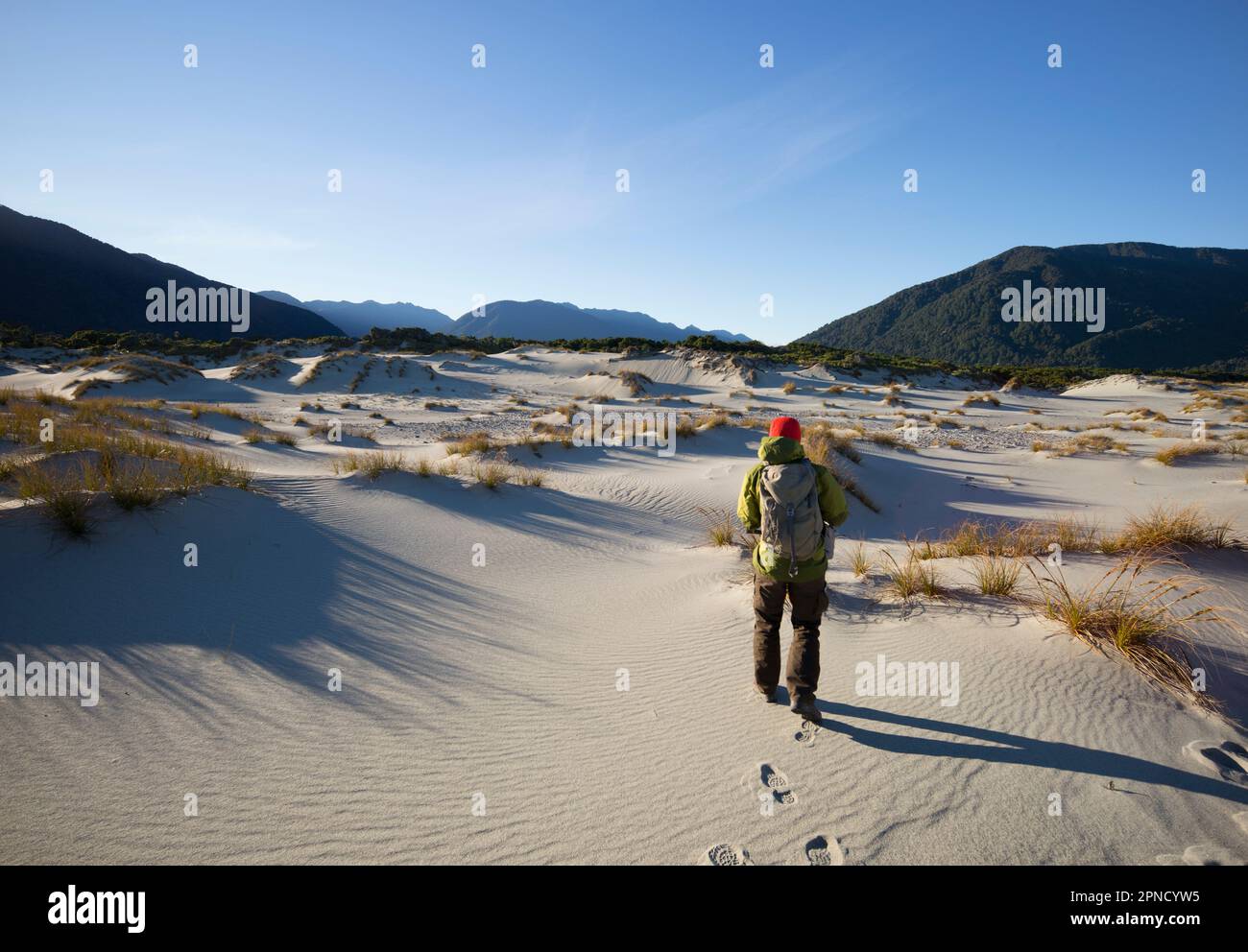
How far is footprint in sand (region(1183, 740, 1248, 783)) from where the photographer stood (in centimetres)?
254

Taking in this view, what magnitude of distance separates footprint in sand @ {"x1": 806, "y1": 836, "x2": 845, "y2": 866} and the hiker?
2.73ft

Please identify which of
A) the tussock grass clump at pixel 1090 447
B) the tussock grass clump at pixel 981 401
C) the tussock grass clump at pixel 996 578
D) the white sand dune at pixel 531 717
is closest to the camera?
the white sand dune at pixel 531 717

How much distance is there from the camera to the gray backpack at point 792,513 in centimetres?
301

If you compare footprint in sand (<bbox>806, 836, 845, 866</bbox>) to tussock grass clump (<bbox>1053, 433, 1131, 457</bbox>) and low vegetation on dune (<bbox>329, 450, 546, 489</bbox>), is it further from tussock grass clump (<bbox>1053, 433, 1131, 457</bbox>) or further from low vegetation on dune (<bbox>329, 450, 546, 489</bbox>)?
tussock grass clump (<bbox>1053, 433, 1131, 457</bbox>)

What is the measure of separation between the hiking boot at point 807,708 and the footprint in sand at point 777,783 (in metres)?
0.46

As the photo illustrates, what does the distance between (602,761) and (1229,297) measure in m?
147

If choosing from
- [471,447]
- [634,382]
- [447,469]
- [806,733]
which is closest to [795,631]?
[806,733]

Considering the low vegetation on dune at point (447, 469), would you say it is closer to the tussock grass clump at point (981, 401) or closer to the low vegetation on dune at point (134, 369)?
the low vegetation on dune at point (134, 369)

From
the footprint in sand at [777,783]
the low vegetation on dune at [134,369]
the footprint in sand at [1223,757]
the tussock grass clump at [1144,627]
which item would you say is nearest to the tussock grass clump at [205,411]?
the low vegetation on dune at [134,369]

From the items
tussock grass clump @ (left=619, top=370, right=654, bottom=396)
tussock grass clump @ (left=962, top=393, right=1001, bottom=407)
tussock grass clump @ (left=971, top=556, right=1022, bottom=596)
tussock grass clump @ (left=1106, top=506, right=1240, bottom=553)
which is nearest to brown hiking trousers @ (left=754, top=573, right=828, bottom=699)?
tussock grass clump @ (left=971, top=556, right=1022, bottom=596)

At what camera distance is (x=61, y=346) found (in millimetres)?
35406

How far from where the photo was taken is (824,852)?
2236mm

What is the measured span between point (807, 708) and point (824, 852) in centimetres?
89

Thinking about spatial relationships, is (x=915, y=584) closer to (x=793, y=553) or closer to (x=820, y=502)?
(x=820, y=502)
